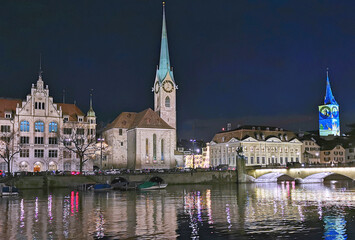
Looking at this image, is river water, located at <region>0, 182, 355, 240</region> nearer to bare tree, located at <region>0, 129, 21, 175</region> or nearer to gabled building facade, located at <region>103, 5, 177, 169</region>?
bare tree, located at <region>0, 129, 21, 175</region>

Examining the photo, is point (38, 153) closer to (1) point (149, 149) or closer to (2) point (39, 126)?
(2) point (39, 126)

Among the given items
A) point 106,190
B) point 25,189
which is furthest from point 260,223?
point 25,189

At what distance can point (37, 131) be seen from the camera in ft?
316

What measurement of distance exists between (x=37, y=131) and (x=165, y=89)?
37.5m

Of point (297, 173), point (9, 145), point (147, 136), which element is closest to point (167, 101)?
point (147, 136)

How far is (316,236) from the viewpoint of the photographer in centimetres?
2789

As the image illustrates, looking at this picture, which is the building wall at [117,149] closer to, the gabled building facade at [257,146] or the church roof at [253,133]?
the gabled building facade at [257,146]

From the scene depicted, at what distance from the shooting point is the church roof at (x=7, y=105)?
95.0 meters

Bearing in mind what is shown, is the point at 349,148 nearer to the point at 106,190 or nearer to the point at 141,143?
the point at 141,143

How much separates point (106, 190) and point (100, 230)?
4741 cm

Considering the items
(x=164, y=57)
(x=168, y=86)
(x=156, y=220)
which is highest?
(x=164, y=57)

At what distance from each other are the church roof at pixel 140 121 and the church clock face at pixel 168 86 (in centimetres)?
1140

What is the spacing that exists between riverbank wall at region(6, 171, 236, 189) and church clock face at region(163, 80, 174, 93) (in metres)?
30.3

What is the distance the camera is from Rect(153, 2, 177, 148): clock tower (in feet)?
395
